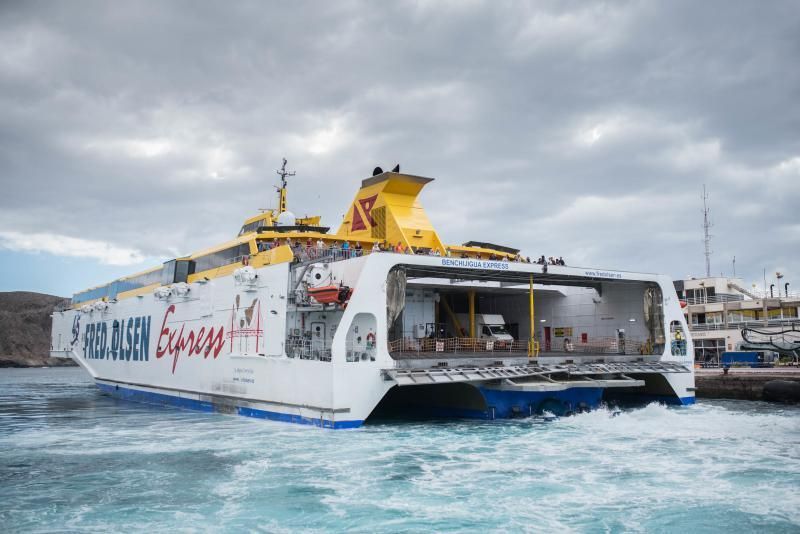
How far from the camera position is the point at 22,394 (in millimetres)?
39156

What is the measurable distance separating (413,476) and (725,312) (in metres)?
47.7

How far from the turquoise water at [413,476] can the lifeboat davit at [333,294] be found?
384 cm

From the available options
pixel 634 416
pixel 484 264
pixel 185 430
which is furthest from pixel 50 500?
pixel 634 416

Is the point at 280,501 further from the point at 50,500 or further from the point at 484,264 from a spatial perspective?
the point at 484,264

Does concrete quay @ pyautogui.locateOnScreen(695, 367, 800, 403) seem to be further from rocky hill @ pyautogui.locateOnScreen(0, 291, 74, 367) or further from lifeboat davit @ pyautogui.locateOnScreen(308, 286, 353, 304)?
rocky hill @ pyautogui.locateOnScreen(0, 291, 74, 367)

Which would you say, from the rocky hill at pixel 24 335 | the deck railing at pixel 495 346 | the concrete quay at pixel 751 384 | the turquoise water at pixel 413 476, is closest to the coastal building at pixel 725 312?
the concrete quay at pixel 751 384

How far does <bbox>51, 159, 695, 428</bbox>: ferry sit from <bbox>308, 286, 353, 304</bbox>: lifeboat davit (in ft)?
0.15

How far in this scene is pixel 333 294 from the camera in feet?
63.0

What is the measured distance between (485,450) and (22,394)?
34.1 meters

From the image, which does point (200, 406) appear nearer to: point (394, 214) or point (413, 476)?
→ point (394, 214)

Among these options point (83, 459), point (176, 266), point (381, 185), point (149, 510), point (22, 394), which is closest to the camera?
point (149, 510)

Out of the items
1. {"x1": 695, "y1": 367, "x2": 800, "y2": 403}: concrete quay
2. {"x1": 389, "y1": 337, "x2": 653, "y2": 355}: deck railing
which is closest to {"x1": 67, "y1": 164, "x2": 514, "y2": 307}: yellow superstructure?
{"x1": 389, "y1": 337, "x2": 653, "y2": 355}: deck railing

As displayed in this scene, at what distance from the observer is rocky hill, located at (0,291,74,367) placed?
100625 mm

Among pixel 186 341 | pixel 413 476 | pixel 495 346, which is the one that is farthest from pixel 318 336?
pixel 413 476
